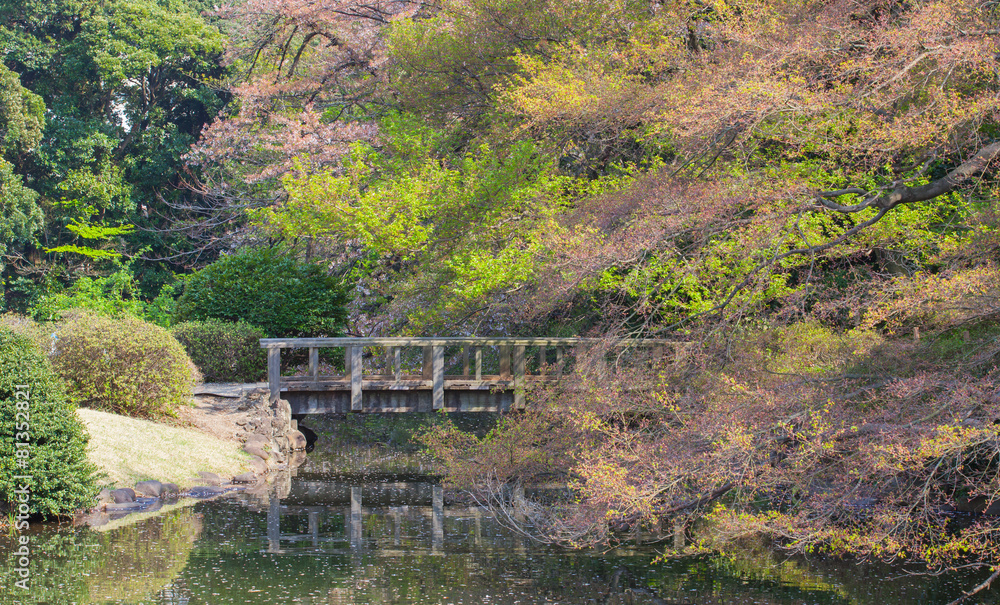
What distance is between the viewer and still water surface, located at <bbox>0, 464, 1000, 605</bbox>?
8391 millimetres

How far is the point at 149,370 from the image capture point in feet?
47.5

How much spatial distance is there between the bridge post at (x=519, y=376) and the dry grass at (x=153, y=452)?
4.34 meters

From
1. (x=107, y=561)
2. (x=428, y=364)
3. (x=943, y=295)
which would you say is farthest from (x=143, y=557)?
(x=943, y=295)

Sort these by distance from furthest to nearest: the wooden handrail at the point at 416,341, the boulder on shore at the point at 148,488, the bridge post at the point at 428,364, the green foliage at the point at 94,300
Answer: the green foliage at the point at 94,300, the bridge post at the point at 428,364, the wooden handrail at the point at 416,341, the boulder on shore at the point at 148,488

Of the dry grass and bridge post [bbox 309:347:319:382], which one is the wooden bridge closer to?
bridge post [bbox 309:347:319:382]

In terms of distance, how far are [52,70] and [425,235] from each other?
65.8 feet

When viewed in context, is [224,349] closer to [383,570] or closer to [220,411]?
[220,411]

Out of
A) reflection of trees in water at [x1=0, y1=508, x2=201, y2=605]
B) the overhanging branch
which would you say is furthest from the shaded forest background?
reflection of trees in water at [x1=0, y1=508, x2=201, y2=605]

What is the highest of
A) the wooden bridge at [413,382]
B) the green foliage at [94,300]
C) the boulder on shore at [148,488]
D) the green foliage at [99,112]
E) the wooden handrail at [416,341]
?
the green foliage at [99,112]

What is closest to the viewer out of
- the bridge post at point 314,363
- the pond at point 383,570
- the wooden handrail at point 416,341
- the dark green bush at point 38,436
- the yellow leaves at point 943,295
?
the pond at point 383,570

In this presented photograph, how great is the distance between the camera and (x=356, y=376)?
586 inches

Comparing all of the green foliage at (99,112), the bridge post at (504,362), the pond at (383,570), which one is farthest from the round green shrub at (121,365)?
the green foliage at (99,112)

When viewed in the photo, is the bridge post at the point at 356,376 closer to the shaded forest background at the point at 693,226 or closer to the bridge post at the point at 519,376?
the shaded forest background at the point at 693,226

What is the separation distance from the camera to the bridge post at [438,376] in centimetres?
1477
